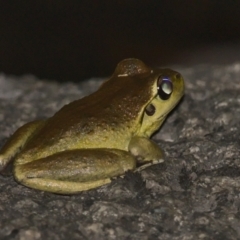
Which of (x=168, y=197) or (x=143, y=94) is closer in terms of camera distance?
(x=168, y=197)

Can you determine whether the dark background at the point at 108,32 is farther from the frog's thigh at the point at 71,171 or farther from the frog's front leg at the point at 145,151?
the frog's thigh at the point at 71,171

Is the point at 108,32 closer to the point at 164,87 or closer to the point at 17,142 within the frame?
the point at 164,87

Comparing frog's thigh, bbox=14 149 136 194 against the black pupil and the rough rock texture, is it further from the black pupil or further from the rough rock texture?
the black pupil

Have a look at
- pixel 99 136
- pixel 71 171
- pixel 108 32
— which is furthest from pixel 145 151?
pixel 108 32

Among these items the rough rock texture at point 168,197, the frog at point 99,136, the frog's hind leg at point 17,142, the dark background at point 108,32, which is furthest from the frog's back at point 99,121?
the dark background at point 108,32

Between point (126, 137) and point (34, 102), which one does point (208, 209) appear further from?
point (34, 102)

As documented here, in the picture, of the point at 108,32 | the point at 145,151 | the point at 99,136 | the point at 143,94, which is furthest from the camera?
the point at 108,32
